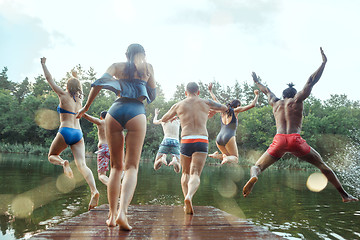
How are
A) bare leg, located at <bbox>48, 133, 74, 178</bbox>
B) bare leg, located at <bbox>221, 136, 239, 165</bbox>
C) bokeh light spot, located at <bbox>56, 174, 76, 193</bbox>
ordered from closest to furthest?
bare leg, located at <bbox>48, 133, 74, 178</bbox>
bare leg, located at <bbox>221, 136, 239, 165</bbox>
bokeh light spot, located at <bbox>56, 174, 76, 193</bbox>

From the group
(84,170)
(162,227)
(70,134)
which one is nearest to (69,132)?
(70,134)

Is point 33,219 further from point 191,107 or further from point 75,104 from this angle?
point 191,107

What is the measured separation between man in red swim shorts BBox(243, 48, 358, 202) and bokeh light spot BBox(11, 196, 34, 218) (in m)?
4.74

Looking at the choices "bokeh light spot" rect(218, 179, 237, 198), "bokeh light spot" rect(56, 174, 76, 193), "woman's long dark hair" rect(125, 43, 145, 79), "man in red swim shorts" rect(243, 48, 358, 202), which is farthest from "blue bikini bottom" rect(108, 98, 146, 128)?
"bokeh light spot" rect(218, 179, 237, 198)

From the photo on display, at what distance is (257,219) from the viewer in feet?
22.3

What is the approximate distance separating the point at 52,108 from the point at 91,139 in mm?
7857

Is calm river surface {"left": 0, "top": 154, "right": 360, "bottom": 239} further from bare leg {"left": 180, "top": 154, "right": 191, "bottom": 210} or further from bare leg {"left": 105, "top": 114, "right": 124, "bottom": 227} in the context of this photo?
bare leg {"left": 105, "top": 114, "right": 124, "bottom": 227}

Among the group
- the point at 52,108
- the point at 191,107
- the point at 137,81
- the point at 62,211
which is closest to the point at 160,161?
the point at 62,211

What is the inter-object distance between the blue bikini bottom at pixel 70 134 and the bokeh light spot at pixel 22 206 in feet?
6.92

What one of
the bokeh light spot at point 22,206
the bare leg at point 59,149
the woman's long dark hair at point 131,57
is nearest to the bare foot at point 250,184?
the woman's long dark hair at point 131,57

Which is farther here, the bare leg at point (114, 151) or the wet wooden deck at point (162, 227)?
the bare leg at point (114, 151)

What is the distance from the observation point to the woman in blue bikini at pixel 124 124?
336 cm

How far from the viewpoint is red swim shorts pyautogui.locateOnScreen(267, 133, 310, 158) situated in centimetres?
491

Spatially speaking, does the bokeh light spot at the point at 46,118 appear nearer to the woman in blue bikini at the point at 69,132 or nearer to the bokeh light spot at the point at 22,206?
the bokeh light spot at the point at 22,206
